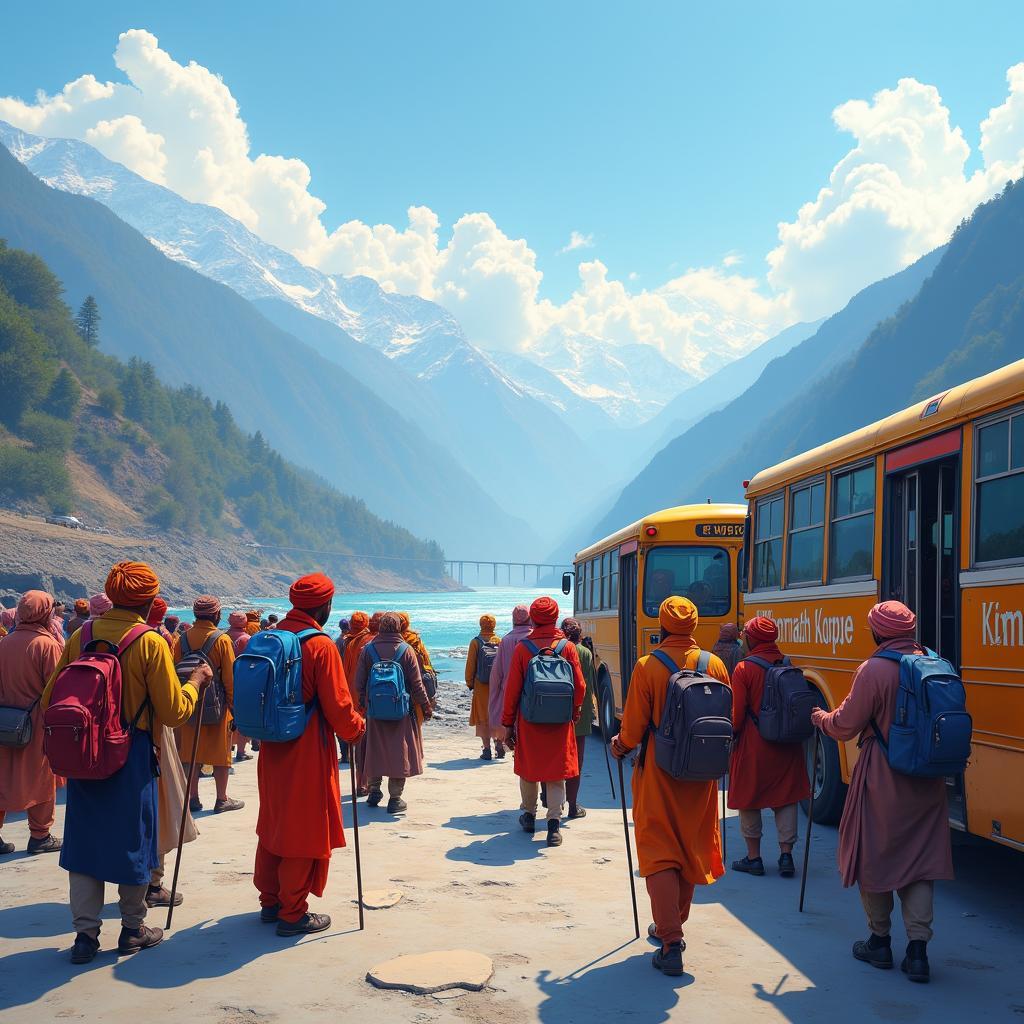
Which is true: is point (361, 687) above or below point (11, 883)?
above

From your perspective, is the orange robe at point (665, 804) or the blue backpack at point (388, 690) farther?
the blue backpack at point (388, 690)

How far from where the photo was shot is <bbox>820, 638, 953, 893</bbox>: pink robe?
562cm

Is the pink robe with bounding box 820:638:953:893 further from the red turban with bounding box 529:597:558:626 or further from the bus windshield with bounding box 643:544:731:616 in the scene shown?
the bus windshield with bounding box 643:544:731:616

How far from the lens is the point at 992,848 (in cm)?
894

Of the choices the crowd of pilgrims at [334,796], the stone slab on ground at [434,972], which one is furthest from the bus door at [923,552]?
the stone slab on ground at [434,972]

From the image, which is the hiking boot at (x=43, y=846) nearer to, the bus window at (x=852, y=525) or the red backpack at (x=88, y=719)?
the red backpack at (x=88, y=719)

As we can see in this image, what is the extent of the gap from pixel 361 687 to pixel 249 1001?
511 centimetres

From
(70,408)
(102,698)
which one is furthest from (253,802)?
(70,408)

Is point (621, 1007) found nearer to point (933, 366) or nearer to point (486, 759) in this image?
point (486, 759)

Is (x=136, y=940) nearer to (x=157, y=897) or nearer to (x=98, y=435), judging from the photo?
(x=157, y=897)

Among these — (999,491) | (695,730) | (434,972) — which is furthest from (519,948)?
(999,491)

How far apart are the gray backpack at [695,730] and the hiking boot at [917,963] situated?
4.49ft

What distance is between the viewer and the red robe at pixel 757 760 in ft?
25.7

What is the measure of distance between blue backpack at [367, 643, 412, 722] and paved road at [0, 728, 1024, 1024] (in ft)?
4.41
